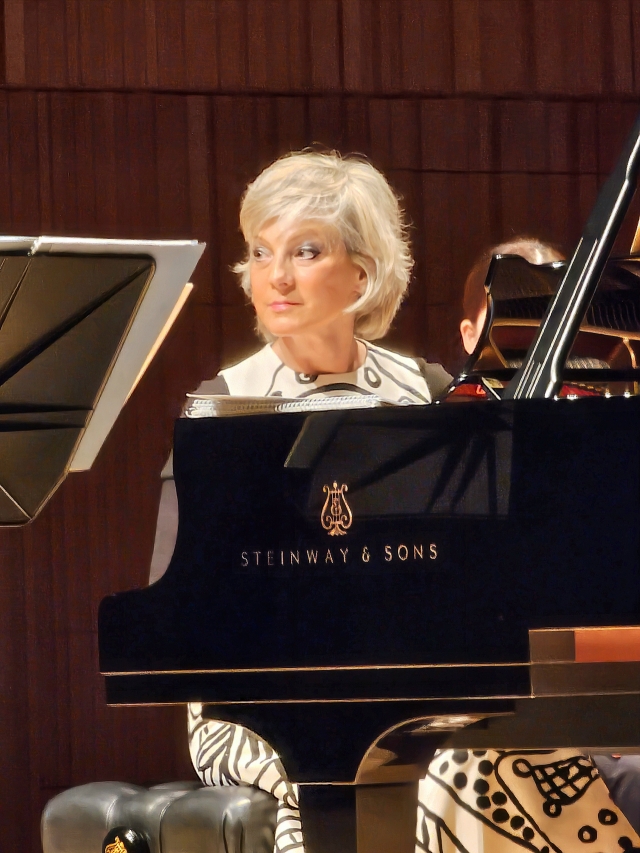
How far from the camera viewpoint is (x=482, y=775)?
1.80 metres

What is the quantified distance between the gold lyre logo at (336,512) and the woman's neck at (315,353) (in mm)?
787

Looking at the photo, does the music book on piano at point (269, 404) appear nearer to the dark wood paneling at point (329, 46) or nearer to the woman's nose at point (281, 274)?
the woman's nose at point (281, 274)

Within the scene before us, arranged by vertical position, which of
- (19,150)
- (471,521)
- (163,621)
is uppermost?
(19,150)

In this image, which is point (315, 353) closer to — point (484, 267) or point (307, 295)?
point (307, 295)

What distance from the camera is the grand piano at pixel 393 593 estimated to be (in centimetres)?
→ 128

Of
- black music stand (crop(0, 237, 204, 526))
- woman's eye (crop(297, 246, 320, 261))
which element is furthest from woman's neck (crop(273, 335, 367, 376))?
black music stand (crop(0, 237, 204, 526))

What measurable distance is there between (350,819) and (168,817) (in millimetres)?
1017

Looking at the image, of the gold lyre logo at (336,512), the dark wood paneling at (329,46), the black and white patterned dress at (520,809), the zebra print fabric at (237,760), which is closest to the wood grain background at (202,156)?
the dark wood paneling at (329,46)

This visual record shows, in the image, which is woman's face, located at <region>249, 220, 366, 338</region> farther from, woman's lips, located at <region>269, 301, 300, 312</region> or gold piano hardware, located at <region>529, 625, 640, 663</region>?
gold piano hardware, located at <region>529, 625, 640, 663</region>

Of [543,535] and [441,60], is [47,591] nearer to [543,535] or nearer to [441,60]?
[441,60]

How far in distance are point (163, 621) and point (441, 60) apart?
280cm

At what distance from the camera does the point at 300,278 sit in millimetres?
2076

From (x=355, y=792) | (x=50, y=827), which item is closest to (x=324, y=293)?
(x=355, y=792)

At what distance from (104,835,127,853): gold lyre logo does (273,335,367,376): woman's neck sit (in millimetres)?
996
